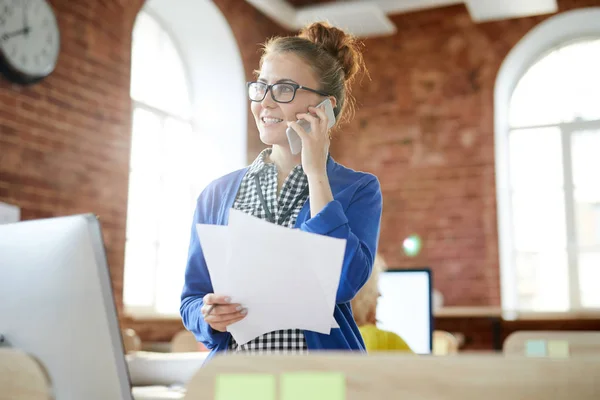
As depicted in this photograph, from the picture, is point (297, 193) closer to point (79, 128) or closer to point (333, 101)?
point (333, 101)

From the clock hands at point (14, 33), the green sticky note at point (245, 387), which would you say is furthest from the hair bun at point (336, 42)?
the clock hands at point (14, 33)

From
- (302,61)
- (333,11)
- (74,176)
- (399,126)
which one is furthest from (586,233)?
(302,61)

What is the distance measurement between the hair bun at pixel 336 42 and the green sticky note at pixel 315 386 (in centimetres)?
100

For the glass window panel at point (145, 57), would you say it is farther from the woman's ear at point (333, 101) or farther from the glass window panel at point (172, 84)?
the woman's ear at point (333, 101)

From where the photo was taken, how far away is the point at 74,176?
411 centimetres

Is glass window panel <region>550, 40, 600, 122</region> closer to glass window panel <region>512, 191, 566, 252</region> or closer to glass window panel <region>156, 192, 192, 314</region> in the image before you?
glass window panel <region>512, 191, 566, 252</region>

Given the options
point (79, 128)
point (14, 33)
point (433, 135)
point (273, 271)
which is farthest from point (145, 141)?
point (273, 271)

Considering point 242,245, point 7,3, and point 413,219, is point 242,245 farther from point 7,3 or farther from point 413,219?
point 413,219

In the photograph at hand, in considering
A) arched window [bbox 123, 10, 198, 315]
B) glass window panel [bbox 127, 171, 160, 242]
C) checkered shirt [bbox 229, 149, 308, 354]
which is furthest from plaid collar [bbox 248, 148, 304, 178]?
glass window panel [bbox 127, 171, 160, 242]

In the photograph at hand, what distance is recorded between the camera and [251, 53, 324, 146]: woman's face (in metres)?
1.40

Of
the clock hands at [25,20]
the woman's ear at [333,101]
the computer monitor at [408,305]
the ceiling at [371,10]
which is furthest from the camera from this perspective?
the ceiling at [371,10]

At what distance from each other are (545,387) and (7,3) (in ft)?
11.9

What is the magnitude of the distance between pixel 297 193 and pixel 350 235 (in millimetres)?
182

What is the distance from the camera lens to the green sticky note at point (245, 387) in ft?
2.17
